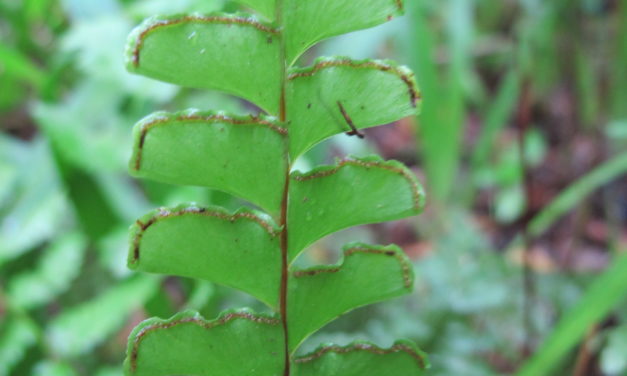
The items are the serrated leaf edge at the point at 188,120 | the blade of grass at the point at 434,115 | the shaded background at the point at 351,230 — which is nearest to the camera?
the serrated leaf edge at the point at 188,120

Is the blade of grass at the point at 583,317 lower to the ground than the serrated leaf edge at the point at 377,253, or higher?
lower

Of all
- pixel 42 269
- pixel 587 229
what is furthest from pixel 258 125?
pixel 587 229

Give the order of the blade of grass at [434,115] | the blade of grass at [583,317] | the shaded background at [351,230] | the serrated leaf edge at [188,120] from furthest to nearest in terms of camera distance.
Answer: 1. the blade of grass at [434,115]
2. the shaded background at [351,230]
3. the blade of grass at [583,317]
4. the serrated leaf edge at [188,120]

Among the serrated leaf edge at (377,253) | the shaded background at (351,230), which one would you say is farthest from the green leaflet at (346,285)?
the shaded background at (351,230)

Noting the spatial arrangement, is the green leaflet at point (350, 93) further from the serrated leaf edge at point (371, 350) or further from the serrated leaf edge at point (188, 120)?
the serrated leaf edge at point (371, 350)

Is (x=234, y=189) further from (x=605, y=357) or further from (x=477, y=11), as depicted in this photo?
(x=477, y=11)

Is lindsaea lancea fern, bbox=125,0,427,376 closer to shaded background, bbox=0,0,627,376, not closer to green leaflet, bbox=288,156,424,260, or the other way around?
green leaflet, bbox=288,156,424,260
